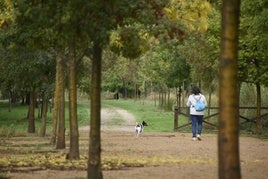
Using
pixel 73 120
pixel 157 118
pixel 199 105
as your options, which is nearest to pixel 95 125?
pixel 73 120

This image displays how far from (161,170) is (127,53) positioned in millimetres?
3206

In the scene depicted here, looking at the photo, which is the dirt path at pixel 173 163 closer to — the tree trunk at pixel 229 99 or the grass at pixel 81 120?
the tree trunk at pixel 229 99

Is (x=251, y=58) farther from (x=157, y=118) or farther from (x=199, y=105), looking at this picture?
(x=157, y=118)

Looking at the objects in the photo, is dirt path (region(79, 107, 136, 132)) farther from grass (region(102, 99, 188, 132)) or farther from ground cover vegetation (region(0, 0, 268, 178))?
ground cover vegetation (region(0, 0, 268, 178))

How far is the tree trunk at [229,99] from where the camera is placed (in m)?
6.66

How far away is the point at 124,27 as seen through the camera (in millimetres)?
9555

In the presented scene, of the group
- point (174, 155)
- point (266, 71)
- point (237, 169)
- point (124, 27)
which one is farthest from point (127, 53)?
point (266, 71)

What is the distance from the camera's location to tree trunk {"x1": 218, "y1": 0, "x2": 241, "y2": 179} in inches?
262

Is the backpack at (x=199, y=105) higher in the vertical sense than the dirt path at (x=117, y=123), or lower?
higher

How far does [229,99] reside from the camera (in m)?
6.71

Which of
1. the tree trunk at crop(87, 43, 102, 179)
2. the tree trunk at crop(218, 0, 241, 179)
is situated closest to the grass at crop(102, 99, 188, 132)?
the tree trunk at crop(87, 43, 102, 179)

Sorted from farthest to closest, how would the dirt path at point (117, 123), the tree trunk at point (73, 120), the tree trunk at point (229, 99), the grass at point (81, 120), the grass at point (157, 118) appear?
the dirt path at point (117, 123) < the grass at point (157, 118) < the grass at point (81, 120) < the tree trunk at point (73, 120) < the tree trunk at point (229, 99)

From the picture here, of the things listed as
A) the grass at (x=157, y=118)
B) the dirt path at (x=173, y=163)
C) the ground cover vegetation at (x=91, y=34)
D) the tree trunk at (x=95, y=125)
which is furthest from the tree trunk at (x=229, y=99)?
the grass at (x=157, y=118)

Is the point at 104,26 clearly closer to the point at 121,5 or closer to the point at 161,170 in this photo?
the point at 121,5
